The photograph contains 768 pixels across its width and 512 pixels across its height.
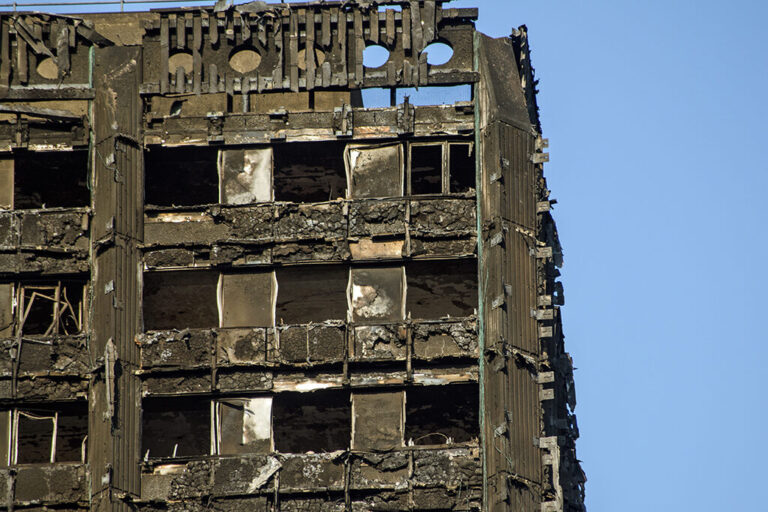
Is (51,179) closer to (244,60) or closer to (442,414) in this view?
(244,60)

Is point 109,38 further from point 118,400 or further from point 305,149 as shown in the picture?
point 118,400

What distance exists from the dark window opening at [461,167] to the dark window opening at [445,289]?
2.15 metres

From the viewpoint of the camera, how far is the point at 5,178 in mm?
47969

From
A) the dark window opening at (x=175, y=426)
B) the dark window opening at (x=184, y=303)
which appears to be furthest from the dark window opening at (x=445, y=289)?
the dark window opening at (x=175, y=426)

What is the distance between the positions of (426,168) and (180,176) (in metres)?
6.43

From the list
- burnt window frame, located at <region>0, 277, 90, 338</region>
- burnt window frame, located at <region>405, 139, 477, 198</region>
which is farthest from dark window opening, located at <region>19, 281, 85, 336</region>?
burnt window frame, located at <region>405, 139, 477, 198</region>

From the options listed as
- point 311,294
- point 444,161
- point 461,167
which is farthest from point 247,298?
point 461,167

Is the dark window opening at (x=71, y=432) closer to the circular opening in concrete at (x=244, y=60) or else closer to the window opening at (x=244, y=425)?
the window opening at (x=244, y=425)

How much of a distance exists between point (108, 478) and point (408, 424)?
24.6ft

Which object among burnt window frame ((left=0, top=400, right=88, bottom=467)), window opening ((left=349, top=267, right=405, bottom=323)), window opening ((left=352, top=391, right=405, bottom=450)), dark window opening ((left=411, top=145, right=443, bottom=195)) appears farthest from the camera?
dark window opening ((left=411, top=145, right=443, bottom=195))

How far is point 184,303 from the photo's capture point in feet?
154

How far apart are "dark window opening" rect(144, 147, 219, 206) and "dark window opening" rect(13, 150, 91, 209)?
170cm

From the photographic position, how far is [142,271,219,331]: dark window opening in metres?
46.8

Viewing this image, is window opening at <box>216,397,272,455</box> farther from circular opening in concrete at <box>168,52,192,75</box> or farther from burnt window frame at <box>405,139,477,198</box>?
circular opening in concrete at <box>168,52,192,75</box>
